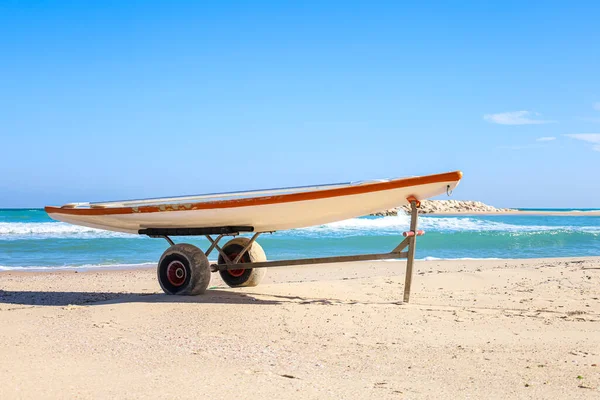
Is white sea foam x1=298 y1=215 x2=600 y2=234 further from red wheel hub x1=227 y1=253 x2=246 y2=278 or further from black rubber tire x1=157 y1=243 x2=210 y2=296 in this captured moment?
black rubber tire x1=157 y1=243 x2=210 y2=296

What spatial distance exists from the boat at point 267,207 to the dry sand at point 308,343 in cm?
86

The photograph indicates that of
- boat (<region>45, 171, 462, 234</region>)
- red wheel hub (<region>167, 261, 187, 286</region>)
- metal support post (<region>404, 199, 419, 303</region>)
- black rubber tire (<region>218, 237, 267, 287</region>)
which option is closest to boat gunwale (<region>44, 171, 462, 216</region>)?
boat (<region>45, 171, 462, 234</region>)

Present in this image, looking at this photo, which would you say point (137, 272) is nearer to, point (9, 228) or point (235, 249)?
point (235, 249)

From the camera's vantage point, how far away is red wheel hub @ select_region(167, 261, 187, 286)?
7.08m

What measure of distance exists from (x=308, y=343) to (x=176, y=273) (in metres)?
2.78

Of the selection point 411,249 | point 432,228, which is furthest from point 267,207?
point 432,228

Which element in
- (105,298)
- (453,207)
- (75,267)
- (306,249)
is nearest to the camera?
(105,298)

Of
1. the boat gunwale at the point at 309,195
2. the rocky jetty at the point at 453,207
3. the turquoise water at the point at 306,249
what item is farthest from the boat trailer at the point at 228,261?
the rocky jetty at the point at 453,207

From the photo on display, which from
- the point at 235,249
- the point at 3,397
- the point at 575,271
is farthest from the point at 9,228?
the point at 3,397

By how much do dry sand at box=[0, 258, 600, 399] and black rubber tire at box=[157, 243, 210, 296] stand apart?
0.16 m

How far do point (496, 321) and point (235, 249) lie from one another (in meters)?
3.50

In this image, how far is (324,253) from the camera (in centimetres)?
1543

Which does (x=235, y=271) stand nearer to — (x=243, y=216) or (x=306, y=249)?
(x=243, y=216)

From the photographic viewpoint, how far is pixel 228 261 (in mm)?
7637
